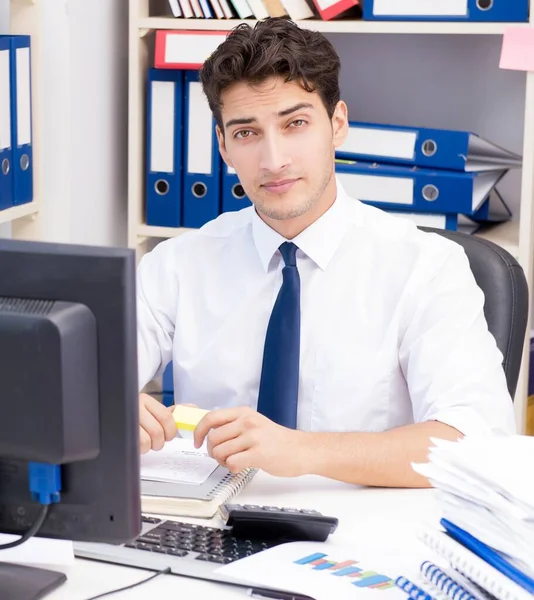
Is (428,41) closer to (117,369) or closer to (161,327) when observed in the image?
(161,327)

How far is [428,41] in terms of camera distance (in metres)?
2.86

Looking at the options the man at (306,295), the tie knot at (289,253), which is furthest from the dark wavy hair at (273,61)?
the tie knot at (289,253)

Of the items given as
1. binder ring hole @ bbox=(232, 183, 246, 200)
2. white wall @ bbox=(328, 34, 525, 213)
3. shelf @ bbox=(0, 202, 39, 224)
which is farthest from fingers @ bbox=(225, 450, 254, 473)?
white wall @ bbox=(328, 34, 525, 213)

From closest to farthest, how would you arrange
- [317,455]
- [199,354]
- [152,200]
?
1. [317,455]
2. [199,354]
3. [152,200]

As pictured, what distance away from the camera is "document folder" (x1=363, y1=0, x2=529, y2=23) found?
2.46 meters

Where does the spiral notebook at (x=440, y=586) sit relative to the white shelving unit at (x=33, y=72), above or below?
below

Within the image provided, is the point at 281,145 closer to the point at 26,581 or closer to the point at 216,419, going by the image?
the point at 216,419

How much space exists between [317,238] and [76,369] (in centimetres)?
85

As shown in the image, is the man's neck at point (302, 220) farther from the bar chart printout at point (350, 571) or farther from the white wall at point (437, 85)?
the white wall at point (437, 85)

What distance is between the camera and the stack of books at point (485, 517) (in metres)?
0.98

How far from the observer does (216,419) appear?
4.60 ft

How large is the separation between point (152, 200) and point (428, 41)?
890 mm

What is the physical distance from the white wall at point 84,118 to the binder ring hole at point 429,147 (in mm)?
873

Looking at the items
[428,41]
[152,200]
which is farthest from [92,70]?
[428,41]
